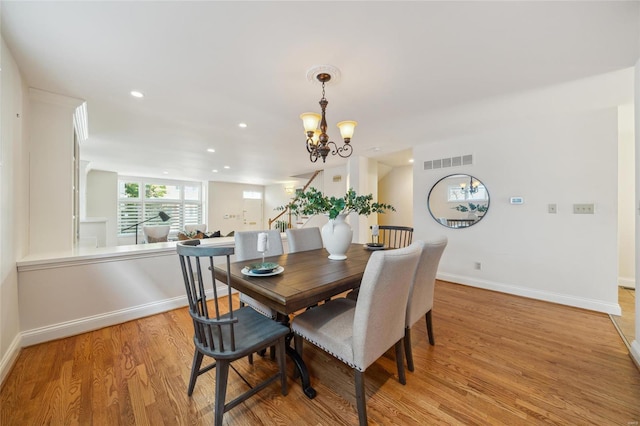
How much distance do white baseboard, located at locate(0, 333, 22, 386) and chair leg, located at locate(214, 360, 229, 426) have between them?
1580 millimetres

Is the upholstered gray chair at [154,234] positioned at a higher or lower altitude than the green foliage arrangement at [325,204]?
lower

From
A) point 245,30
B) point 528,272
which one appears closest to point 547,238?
point 528,272

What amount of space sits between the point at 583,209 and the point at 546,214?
32 cm

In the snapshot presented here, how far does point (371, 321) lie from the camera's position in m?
1.23

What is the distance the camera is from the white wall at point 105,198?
6594 millimetres

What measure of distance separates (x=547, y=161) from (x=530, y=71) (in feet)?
5.38

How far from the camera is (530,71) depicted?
6.40 ft

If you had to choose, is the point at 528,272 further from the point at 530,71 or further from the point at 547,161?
the point at 530,71

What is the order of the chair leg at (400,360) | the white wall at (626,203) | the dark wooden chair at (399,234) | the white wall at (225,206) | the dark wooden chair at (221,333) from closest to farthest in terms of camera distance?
the dark wooden chair at (221,333), the chair leg at (400,360), the dark wooden chair at (399,234), the white wall at (626,203), the white wall at (225,206)

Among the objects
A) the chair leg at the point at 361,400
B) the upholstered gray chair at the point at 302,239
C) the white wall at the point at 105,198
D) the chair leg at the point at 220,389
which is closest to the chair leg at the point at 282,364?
the chair leg at the point at 220,389

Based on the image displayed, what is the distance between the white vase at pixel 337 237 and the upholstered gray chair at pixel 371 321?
0.64 metres

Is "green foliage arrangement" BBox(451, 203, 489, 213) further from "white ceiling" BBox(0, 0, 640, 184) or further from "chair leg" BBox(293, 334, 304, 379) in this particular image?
"chair leg" BBox(293, 334, 304, 379)

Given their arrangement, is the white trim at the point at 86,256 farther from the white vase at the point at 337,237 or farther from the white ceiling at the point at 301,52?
the white vase at the point at 337,237

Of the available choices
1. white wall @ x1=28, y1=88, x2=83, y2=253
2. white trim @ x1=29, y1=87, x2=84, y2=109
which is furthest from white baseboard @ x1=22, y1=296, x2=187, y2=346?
white trim @ x1=29, y1=87, x2=84, y2=109
